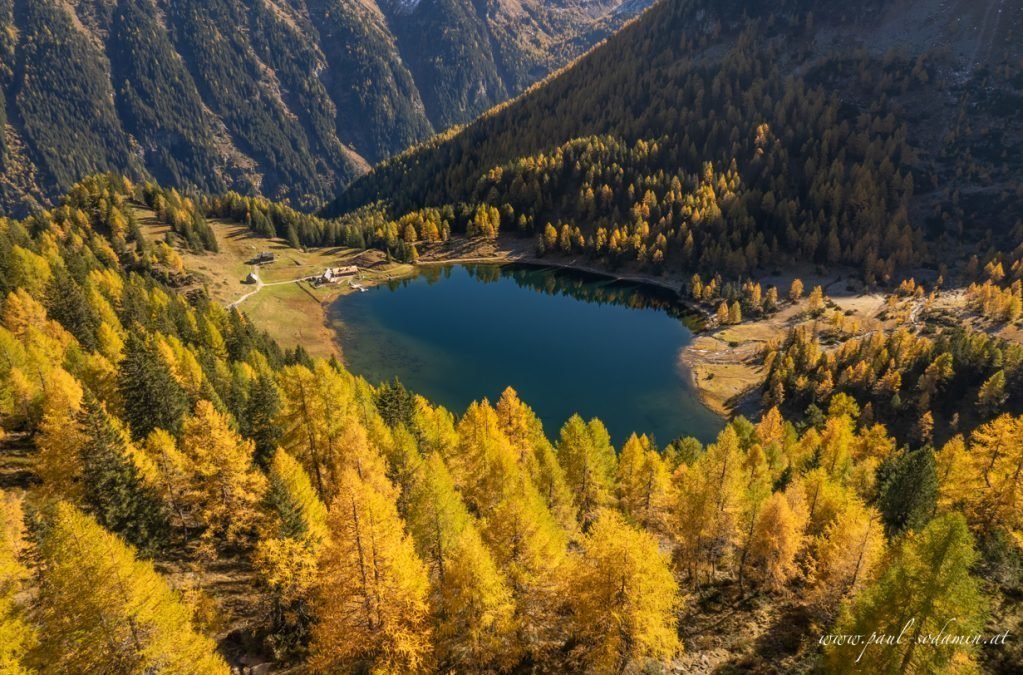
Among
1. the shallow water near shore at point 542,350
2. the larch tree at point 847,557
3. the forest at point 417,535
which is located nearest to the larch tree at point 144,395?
the forest at point 417,535

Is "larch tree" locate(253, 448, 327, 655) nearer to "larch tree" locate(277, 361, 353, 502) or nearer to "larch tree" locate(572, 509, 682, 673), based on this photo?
"larch tree" locate(277, 361, 353, 502)

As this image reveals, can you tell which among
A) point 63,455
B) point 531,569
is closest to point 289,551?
point 531,569

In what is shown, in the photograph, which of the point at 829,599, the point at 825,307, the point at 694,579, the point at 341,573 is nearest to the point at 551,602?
the point at 341,573

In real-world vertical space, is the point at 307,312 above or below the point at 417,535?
above

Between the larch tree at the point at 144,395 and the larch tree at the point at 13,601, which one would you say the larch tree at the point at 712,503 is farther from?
the larch tree at the point at 144,395

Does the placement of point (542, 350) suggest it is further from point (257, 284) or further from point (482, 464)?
point (482, 464)

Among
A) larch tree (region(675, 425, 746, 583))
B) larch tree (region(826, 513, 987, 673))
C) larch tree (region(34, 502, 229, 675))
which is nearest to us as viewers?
larch tree (region(826, 513, 987, 673))

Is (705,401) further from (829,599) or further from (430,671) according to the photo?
(430,671)

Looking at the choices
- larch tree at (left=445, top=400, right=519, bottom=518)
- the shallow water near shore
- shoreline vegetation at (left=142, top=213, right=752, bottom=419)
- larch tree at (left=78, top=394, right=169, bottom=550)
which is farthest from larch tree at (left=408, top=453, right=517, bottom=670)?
shoreline vegetation at (left=142, top=213, right=752, bottom=419)
